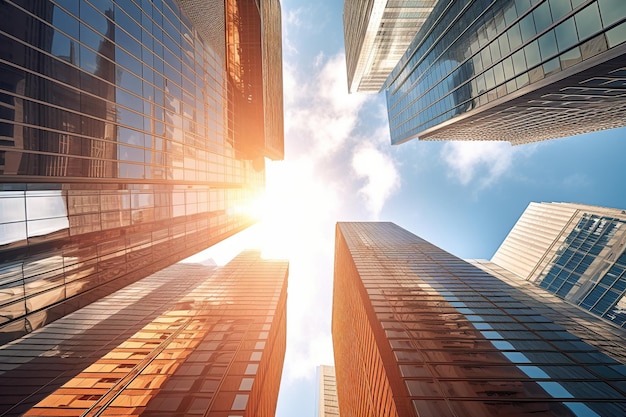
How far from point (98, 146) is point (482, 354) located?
3193 centimetres

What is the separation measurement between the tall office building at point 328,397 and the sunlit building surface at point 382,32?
155316mm

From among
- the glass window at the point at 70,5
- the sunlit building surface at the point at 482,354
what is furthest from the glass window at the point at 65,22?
the sunlit building surface at the point at 482,354

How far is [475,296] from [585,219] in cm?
10218

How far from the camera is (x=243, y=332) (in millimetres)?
35812

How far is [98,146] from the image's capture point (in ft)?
54.0

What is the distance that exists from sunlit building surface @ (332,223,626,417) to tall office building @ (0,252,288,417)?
46.3 feet

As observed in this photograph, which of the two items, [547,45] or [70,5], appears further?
[547,45]

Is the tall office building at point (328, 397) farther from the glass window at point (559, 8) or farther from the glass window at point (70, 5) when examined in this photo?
the glass window at point (70, 5)

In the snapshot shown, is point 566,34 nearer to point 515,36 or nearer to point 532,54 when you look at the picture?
point 532,54

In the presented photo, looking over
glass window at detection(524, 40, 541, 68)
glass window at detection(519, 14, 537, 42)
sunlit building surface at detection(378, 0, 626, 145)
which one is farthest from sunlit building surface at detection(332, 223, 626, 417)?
glass window at detection(519, 14, 537, 42)

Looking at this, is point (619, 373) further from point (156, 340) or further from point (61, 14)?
point (156, 340)

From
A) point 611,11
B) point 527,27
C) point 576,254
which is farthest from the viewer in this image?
point 576,254

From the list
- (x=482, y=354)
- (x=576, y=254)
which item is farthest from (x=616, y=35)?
(x=576, y=254)

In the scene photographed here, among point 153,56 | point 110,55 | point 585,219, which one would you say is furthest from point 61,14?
point 585,219
